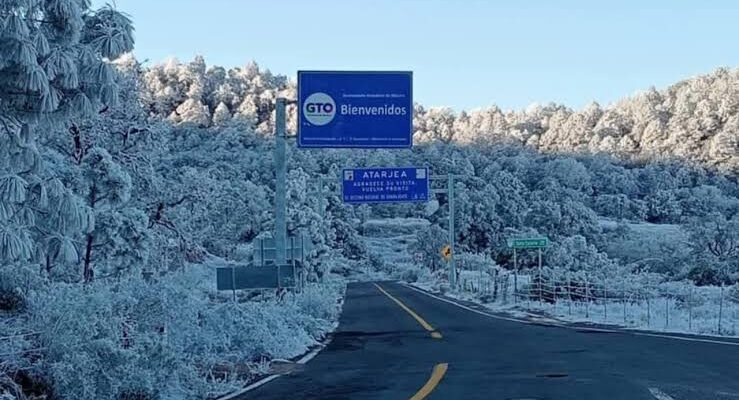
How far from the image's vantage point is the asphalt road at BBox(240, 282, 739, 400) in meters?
10.4

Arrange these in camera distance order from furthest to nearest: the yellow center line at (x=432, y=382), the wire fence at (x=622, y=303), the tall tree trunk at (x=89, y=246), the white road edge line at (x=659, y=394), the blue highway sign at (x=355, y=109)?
the wire fence at (x=622, y=303) → the blue highway sign at (x=355, y=109) → the tall tree trunk at (x=89, y=246) → the yellow center line at (x=432, y=382) → the white road edge line at (x=659, y=394)

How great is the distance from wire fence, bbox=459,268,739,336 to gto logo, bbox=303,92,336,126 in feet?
31.7

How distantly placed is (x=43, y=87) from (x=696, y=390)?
7.99m

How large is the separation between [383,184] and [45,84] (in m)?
32.8

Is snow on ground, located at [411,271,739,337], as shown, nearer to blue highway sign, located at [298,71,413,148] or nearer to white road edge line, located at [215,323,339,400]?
blue highway sign, located at [298,71,413,148]

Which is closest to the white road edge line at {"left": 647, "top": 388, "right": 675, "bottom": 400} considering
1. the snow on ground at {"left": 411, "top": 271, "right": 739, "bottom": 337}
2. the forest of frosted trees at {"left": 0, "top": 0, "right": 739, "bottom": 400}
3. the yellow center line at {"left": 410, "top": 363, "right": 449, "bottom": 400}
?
the yellow center line at {"left": 410, "top": 363, "right": 449, "bottom": 400}

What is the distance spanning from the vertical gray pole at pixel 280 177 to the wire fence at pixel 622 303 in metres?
9.45

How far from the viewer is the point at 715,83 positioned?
136000mm

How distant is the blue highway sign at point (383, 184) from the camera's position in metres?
39.4

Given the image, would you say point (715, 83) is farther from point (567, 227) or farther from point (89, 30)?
point (89, 30)

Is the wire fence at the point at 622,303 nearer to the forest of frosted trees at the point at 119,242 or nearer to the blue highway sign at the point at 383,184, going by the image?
the blue highway sign at the point at 383,184

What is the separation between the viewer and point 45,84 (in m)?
7.19

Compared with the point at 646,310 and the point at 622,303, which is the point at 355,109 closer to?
the point at 646,310

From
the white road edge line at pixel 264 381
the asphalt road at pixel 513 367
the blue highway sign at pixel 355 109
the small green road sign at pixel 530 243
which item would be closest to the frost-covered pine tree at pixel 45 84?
the white road edge line at pixel 264 381
